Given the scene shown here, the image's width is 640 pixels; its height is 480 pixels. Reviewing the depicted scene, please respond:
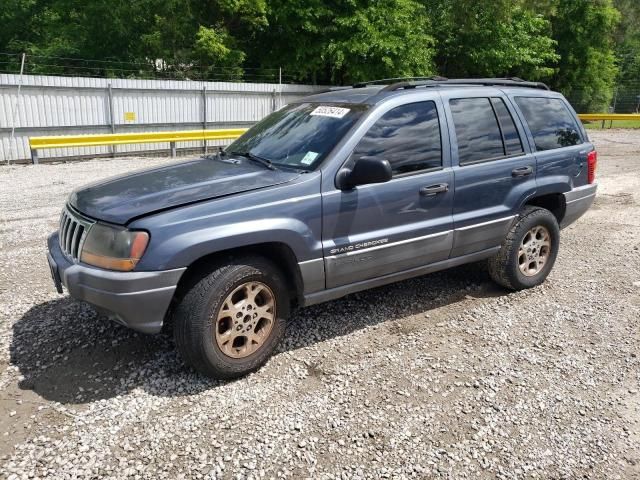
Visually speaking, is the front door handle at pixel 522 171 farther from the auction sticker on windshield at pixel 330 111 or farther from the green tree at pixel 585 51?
the green tree at pixel 585 51

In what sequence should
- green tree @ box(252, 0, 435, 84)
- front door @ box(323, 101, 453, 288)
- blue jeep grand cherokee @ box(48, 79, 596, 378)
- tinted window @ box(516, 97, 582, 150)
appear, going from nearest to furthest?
blue jeep grand cherokee @ box(48, 79, 596, 378) → front door @ box(323, 101, 453, 288) → tinted window @ box(516, 97, 582, 150) → green tree @ box(252, 0, 435, 84)

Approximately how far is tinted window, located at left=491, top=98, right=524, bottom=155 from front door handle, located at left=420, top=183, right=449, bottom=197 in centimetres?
91

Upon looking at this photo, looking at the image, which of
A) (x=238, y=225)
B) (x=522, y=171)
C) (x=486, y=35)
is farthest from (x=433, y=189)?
(x=486, y=35)

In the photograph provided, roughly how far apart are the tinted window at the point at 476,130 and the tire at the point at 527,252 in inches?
28.6

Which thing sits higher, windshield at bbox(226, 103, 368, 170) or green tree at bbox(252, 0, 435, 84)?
green tree at bbox(252, 0, 435, 84)

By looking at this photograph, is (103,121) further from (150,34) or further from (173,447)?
(173,447)

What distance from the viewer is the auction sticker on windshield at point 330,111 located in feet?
13.6

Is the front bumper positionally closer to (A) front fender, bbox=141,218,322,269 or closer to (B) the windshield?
(A) front fender, bbox=141,218,322,269

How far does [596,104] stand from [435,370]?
1466 inches

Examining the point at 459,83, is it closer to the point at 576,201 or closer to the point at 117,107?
the point at 576,201

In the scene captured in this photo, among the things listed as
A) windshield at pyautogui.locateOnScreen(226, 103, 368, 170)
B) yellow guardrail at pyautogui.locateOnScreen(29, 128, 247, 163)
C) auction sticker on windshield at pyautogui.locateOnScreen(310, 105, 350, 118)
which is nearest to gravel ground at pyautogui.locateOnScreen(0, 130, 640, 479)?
windshield at pyautogui.locateOnScreen(226, 103, 368, 170)

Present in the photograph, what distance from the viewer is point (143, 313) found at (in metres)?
3.23

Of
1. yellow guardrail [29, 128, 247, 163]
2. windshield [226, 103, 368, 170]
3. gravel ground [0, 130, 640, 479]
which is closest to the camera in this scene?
gravel ground [0, 130, 640, 479]

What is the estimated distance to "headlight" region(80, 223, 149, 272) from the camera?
10.3 feet
